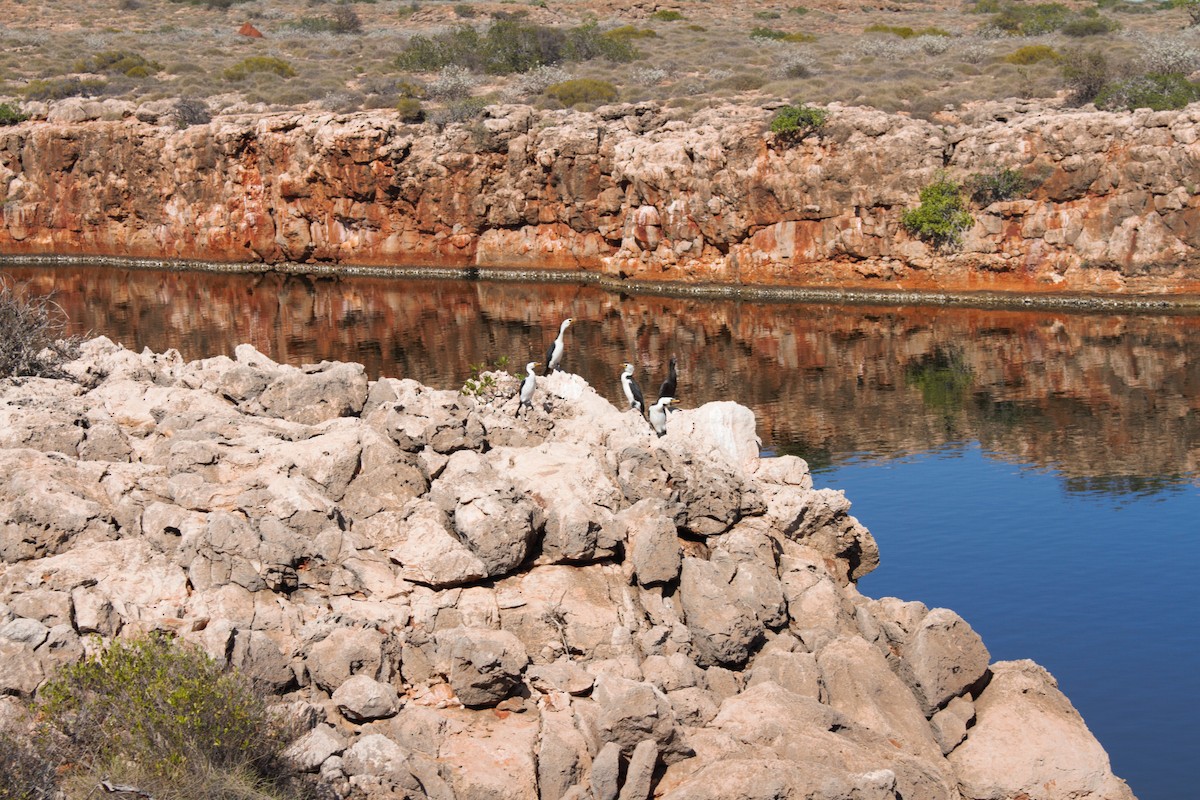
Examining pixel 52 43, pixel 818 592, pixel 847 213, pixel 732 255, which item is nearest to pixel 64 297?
pixel 732 255

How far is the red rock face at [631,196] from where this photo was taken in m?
49.4

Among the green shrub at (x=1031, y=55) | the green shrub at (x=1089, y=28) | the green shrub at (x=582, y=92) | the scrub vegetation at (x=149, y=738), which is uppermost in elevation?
the green shrub at (x=1089, y=28)

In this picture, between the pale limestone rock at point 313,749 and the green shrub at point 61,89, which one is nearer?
the pale limestone rock at point 313,749

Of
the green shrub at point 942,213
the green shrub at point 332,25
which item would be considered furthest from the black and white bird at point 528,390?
the green shrub at point 332,25

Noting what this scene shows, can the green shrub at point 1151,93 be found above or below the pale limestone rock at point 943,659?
above

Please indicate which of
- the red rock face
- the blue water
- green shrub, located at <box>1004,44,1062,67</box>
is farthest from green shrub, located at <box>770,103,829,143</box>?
the blue water

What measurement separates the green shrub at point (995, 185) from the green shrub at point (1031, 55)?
68.4 feet

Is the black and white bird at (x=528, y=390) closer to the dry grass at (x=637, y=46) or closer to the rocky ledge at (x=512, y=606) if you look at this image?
the rocky ledge at (x=512, y=606)

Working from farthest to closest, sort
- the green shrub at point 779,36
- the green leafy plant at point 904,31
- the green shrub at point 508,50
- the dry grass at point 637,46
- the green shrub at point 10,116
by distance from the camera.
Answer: the green shrub at point 779,36 < the green leafy plant at point 904,31 < the green shrub at point 508,50 < the green shrub at point 10,116 < the dry grass at point 637,46

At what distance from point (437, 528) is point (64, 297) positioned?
47766mm

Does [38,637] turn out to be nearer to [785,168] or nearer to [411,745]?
[411,745]

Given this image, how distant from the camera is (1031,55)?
229 ft

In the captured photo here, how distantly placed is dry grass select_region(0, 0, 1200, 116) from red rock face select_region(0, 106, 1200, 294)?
599 cm

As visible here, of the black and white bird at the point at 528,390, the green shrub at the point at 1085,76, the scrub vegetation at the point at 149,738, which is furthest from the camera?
the green shrub at the point at 1085,76
